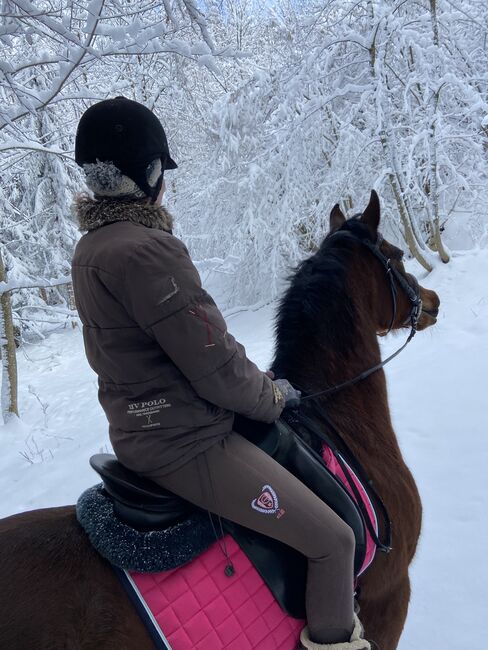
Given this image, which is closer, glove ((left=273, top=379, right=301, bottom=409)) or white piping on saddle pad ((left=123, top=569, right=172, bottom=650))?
white piping on saddle pad ((left=123, top=569, right=172, bottom=650))

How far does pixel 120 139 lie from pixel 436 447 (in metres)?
4.46

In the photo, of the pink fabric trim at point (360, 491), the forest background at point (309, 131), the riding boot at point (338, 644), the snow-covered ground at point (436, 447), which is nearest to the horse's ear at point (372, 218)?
the pink fabric trim at point (360, 491)

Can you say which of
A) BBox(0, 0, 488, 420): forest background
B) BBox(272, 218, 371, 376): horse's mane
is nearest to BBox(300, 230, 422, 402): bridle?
BBox(272, 218, 371, 376): horse's mane

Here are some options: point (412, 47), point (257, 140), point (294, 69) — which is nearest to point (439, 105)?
point (412, 47)

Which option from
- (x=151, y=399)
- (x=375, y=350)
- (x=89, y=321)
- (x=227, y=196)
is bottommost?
(x=227, y=196)

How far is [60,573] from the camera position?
156 centimetres

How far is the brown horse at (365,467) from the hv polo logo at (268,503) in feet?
1.73

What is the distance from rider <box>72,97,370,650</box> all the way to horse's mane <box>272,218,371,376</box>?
625 mm

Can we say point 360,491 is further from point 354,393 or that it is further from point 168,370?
point 168,370

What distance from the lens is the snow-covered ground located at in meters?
3.19

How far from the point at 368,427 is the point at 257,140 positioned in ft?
40.1

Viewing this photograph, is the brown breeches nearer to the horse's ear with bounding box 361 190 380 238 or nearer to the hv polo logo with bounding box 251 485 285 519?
the hv polo logo with bounding box 251 485 285 519

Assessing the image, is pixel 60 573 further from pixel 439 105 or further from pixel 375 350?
pixel 439 105

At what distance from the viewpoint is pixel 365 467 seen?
7.02ft
